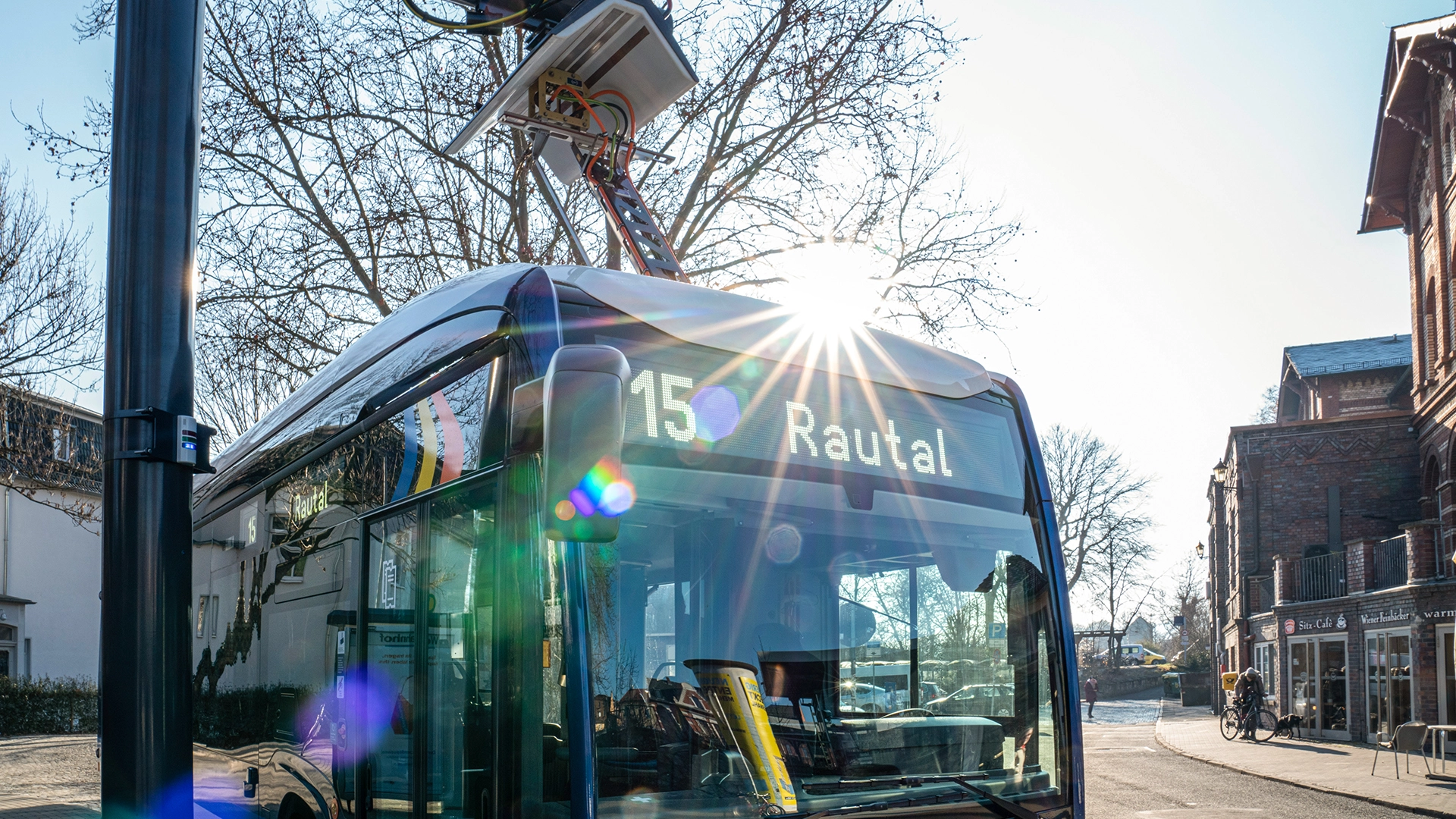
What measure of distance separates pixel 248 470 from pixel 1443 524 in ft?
79.0

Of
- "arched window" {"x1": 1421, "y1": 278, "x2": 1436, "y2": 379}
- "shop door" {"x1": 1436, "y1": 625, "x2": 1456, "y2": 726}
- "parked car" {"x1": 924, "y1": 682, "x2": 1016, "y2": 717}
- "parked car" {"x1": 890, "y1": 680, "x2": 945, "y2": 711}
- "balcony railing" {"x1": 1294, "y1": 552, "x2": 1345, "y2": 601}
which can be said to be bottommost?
"shop door" {"x1": 1436, "y1": 625, "x2": 1456, "y2": 726}

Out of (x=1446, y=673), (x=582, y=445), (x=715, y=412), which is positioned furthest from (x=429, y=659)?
(x=1446, y=673)

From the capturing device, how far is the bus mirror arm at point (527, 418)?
11.4 ft

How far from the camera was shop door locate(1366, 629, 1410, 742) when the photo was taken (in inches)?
953

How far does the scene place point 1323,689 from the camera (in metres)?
28.3

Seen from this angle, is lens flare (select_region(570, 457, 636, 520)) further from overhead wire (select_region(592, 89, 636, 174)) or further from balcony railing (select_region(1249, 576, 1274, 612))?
balcony railing (select_region(1249, 576, 1274, 612))

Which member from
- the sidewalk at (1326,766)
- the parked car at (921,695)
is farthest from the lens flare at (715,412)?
the sidewalk at (1326,766)

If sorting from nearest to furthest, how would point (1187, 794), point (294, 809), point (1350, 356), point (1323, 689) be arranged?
point (294, 809) → point (1187, 794) → point (1323, 689) → point (1350, 356)

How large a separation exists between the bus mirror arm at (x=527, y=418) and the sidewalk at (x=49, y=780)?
31.3 feet

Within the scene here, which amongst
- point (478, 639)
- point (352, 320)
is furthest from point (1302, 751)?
point (478, 639)

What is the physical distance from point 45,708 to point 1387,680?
32.4 m

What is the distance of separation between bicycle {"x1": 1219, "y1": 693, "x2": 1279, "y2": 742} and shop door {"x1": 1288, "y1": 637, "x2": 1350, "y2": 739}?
0.85 metres

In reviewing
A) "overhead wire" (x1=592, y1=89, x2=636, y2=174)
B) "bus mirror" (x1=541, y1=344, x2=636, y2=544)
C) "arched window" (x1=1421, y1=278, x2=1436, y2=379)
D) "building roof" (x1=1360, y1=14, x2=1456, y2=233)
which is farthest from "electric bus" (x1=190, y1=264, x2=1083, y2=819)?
"arched window" (x1=1421, y1=278, x2=1436, y2=379)

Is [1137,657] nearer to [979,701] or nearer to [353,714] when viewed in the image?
[979,701]
